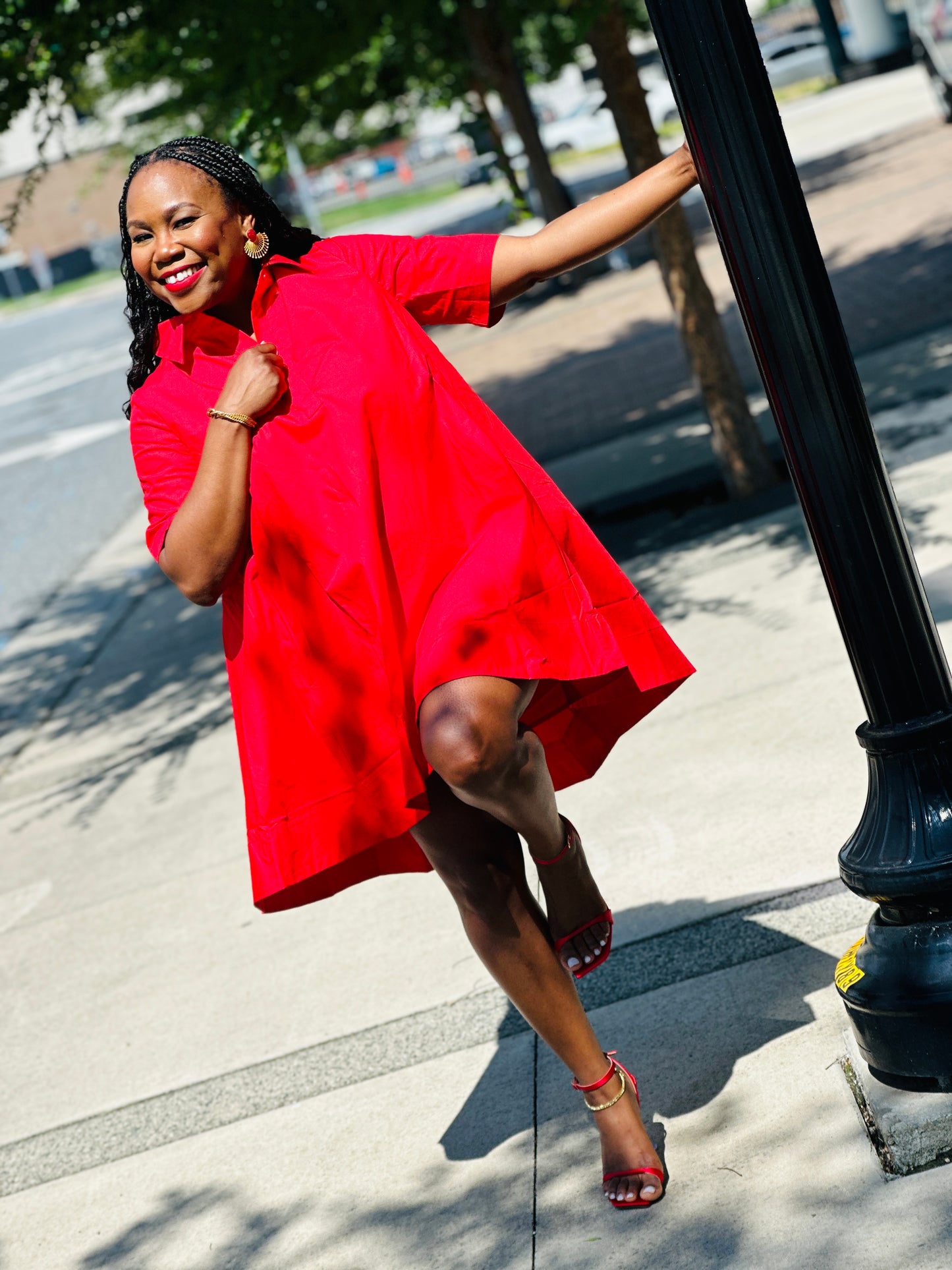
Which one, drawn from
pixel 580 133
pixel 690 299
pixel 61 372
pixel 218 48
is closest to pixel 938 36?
pixel 690 299

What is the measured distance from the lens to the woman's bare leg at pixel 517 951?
253cm

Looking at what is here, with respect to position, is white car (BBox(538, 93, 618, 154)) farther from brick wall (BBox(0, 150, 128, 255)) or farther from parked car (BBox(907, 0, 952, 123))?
brick wall (BBox(0, 150, 128, 255))

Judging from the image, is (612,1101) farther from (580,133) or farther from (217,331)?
(580,133)

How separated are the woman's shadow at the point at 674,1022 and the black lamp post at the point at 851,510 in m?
0.47

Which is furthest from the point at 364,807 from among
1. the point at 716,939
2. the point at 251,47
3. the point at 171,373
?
the point at 251,47

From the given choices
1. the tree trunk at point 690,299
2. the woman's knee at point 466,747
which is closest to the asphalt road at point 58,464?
the tree trunk at point 690,299

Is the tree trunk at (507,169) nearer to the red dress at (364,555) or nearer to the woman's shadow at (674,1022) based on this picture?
the woman's shadow at (674,1022)

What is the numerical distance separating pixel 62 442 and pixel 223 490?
16.7m

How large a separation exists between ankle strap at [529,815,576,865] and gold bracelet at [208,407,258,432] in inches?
35.7

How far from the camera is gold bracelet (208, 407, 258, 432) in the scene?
7.67 ft

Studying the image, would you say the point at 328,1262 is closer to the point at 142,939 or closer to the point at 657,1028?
the point at 657,1028

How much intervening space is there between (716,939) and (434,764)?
135 centimetres

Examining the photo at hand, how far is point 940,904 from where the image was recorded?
2.45 m

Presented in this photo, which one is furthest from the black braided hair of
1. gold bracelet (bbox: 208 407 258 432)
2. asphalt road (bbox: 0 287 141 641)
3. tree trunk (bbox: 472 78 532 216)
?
asphalt road (bbox: 0 287 141 641)
